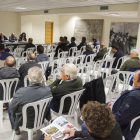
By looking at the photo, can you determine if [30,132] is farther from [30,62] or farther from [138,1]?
[138,1]

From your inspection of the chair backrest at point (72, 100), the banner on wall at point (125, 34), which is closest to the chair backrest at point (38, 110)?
the chair backrest at point (72, 100)

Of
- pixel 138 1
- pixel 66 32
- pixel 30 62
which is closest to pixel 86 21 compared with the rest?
pixel 66 32

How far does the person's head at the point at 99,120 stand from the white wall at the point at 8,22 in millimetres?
11127

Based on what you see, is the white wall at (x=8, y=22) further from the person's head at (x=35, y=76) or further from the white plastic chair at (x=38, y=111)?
the white plastic chair at (x=38, y=111)

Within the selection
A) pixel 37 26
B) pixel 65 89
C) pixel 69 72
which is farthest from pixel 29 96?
pixel 37 26

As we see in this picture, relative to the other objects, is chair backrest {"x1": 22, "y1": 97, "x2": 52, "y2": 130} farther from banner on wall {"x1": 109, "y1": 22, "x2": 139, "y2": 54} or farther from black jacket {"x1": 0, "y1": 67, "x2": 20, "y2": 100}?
banner on wall {"x1": 109, "y1": 22, "x2": 139, "y2": 54}

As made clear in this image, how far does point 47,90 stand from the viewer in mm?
1923

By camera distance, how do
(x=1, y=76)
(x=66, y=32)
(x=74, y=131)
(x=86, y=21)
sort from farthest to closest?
(x=66, y=32) → (x=86, y=21) → (x=1, y=76) → (x=74, y=131)

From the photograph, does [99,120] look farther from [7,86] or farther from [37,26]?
[37,26]

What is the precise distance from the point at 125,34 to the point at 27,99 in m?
9.81

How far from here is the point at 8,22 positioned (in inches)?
429

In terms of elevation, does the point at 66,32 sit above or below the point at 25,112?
above

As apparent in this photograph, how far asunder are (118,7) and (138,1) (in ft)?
2.75

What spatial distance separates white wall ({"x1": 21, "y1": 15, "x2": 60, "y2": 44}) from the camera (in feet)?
36.3
